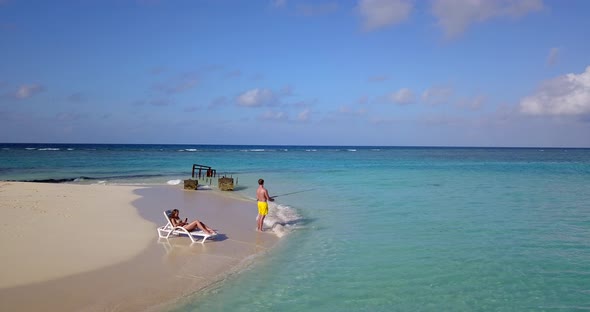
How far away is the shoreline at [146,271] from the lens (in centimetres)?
689

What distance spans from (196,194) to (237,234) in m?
10.2

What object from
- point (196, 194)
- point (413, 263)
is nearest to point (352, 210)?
point (413, 263)

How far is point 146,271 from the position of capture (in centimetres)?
859

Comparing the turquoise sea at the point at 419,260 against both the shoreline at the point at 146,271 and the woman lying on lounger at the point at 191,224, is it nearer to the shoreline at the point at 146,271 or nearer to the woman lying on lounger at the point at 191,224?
the shoreline at the point at 146,271

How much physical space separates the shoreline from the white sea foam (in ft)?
1.84

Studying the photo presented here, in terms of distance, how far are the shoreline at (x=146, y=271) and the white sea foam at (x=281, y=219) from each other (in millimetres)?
560

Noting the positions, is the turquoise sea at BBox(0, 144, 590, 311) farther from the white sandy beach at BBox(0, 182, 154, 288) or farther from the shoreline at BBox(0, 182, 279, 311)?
the white sandy beach at BBox(0, 182, 154, 288)

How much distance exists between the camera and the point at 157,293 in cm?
743

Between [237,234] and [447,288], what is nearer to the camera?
[447,288]

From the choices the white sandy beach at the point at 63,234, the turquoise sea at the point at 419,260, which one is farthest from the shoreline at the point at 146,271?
the turquoise sea at the point at 419,260

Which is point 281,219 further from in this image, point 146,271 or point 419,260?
point 146,271

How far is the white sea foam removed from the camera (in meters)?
13.3

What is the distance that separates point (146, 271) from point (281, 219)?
22.8 feet

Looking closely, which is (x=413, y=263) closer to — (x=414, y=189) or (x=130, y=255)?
(x=130, y=255)
